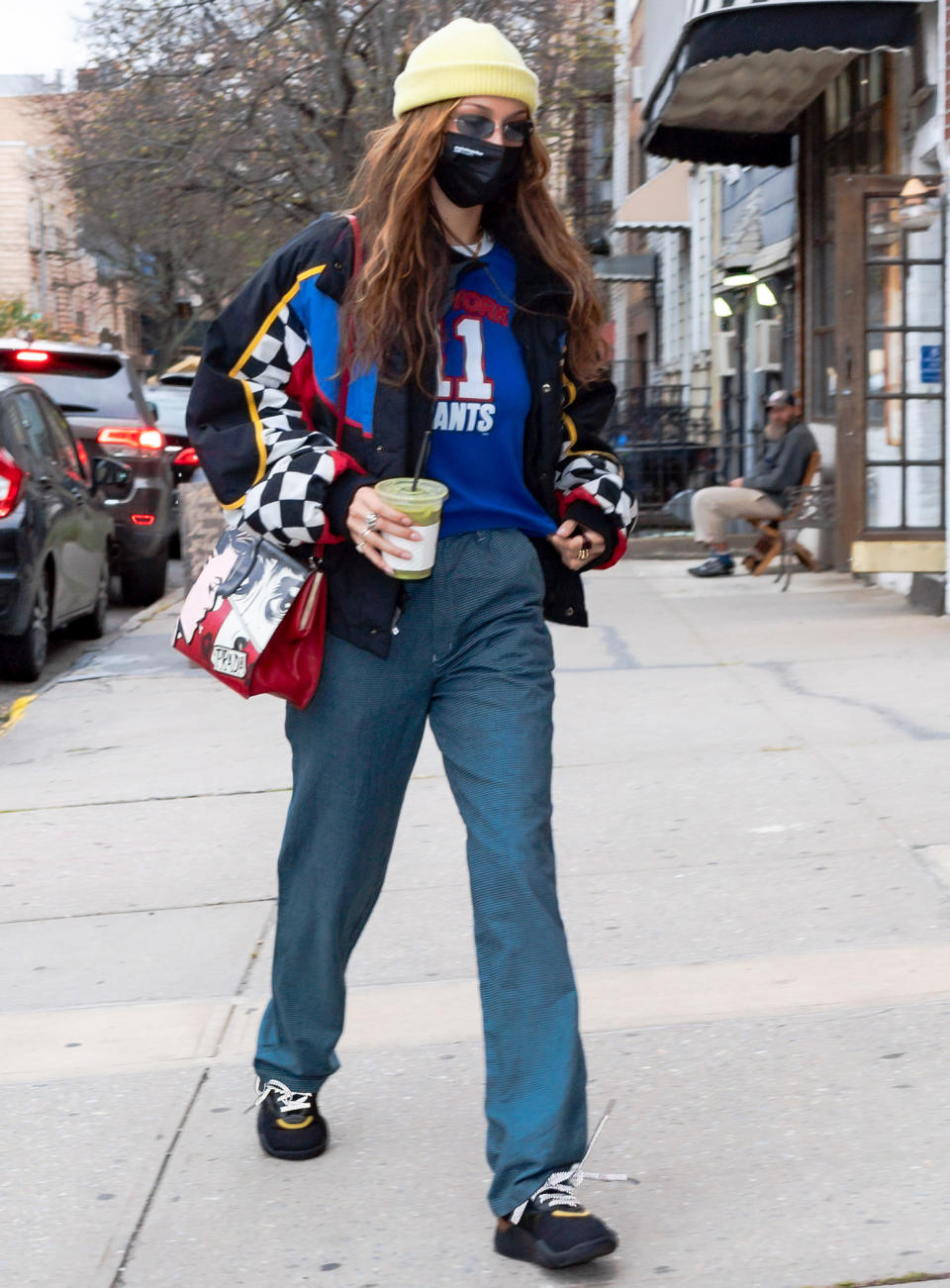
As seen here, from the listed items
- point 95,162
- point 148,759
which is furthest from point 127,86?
point 148,759

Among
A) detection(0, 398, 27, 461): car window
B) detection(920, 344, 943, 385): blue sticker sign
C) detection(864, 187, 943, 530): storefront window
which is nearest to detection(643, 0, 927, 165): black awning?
detection(864, 187, 943, 530): storefront window

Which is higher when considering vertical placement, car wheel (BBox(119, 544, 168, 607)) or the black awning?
the black awning

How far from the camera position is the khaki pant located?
496 inches

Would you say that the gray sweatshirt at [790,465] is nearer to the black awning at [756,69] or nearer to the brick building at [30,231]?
the black awning at [756,69]

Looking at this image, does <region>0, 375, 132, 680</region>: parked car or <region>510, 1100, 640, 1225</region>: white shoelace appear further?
<region>0, 375, 132, 680</region>: parked car

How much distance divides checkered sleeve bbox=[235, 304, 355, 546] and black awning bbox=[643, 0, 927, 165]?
7708 mm

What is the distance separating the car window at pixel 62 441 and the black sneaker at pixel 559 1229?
786cm

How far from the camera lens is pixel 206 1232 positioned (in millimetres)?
2975

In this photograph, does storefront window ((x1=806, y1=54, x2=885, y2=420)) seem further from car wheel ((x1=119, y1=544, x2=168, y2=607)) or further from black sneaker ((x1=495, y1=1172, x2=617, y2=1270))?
black sneaker ((x1=495, y1=1172, x2=617, y2=1270))

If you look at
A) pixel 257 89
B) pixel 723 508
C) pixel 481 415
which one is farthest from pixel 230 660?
pixel 257 89

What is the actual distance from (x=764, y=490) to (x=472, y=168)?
9.79 m

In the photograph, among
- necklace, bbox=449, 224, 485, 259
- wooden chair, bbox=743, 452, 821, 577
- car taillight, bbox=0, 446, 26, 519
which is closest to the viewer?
necklace, bbox=449, 224, 485, 259

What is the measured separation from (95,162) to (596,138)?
21.7m

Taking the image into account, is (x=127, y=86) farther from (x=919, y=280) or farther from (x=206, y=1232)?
(x=206, y=1232)
